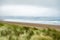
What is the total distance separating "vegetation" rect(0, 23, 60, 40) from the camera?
1.88 feet

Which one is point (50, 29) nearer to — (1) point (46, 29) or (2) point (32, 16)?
(1) point (46, 29)

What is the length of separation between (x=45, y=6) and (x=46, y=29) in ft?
0.70

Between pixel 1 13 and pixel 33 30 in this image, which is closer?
pixel 33 30

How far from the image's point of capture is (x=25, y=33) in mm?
587

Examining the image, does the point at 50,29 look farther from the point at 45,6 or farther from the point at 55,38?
the point at 45,6

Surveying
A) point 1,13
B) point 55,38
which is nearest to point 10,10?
point 1,13

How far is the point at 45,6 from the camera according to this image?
75cm

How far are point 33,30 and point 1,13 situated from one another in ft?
0.95

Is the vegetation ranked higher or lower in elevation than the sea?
lower

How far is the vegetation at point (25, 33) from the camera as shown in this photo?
572mm

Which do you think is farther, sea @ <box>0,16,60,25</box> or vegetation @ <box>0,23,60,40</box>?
sea @ <box>0,16,60,25</box>

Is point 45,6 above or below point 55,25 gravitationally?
above

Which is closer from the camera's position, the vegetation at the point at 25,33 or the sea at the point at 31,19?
the vegetation at the point at 25,33

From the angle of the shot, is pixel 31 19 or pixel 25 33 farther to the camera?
pixel 31 19
